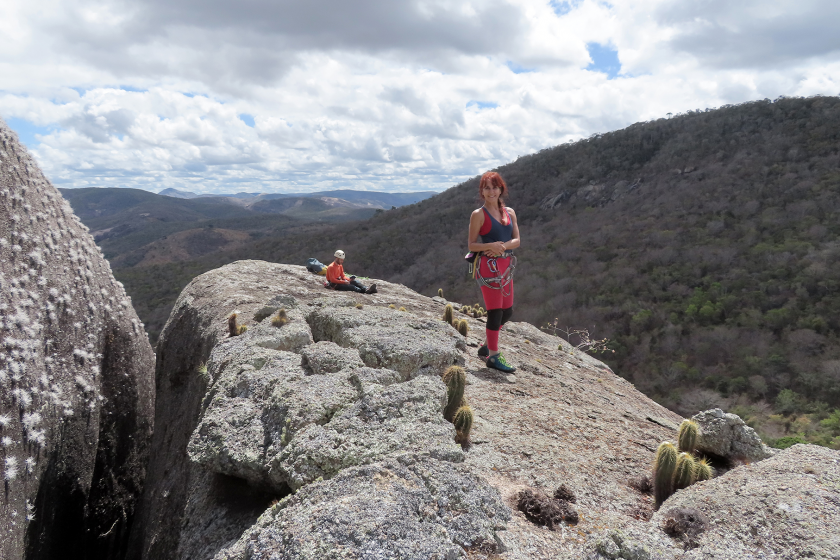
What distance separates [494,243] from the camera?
5.75 m

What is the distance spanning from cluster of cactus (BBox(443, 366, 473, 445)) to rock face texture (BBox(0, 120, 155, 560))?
4.08m

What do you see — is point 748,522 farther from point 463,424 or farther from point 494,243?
point 494,243

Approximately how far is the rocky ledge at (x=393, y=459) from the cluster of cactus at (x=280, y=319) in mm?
37

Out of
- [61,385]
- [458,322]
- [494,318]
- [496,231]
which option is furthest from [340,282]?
[61,385]

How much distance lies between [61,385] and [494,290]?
211 inches

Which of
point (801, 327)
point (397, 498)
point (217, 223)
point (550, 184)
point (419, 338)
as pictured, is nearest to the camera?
point (397, 498)

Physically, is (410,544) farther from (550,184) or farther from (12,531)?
(550,184)

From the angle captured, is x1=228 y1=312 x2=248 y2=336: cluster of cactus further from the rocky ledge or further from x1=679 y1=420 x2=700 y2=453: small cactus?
x1=679 y1=420 x2=700 y2=453: small cactus

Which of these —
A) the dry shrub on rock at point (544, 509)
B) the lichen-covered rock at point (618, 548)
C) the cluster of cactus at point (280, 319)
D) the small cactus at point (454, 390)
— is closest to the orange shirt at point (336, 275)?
the cluster of cactus at point (280, 319)

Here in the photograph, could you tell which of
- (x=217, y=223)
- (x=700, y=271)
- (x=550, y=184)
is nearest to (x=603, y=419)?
(x=700, y=271)

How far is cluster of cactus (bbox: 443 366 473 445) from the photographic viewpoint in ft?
14.0

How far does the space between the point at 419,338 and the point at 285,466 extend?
264 cm

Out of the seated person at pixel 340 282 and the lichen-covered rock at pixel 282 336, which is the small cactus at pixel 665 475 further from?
the seated person at pixel 340 282

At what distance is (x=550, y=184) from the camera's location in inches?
1897
